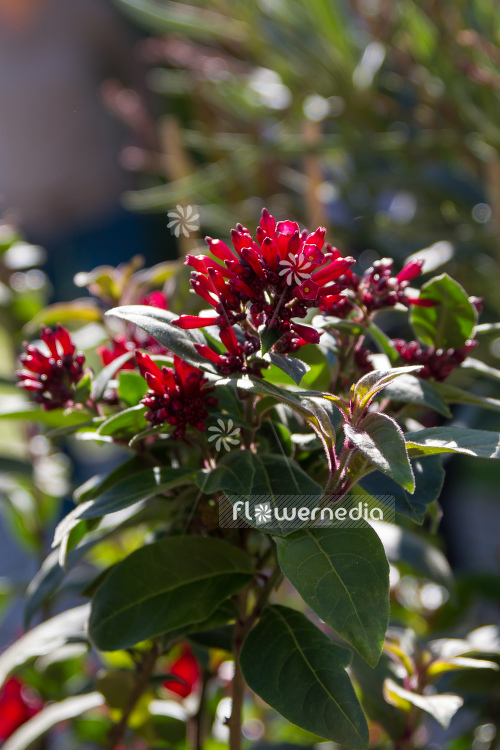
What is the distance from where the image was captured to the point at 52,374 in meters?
0.39

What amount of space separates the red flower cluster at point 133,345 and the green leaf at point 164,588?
0.12 meters

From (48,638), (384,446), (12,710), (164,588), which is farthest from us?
(12,710)

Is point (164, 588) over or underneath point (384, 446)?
underneath

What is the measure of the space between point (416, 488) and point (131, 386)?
17 cm

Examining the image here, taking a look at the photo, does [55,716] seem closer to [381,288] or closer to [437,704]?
[437,704]

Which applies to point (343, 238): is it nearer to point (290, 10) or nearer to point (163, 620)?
point (290, 10)

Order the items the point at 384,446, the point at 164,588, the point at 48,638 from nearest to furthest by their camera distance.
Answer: the point at 384,446 < the point at 164,588 < the point at 48,638

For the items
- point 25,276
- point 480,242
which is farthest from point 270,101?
point 25,276

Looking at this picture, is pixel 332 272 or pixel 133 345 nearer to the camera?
pixel 332 272

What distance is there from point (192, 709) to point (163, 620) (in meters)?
0.32

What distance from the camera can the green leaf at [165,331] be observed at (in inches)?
11.9

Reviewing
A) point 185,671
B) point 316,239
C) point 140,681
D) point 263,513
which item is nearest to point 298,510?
point 263,513

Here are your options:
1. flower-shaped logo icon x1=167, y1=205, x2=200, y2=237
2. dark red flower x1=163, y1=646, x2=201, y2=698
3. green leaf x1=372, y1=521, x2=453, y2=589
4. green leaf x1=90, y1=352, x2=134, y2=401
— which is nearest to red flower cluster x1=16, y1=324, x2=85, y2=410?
green leaf x1=90, y1=352, x2=134, y2=401

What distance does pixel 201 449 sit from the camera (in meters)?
0.36
